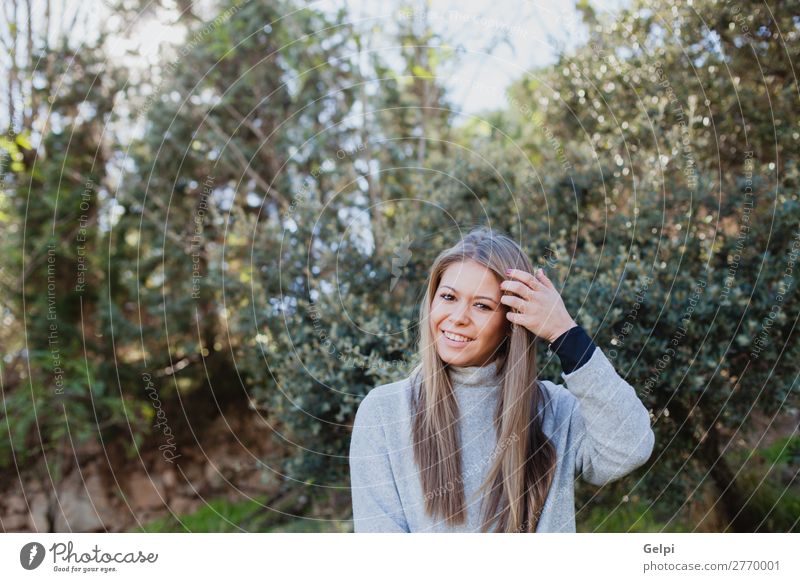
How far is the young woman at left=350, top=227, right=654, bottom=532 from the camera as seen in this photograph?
199 cm

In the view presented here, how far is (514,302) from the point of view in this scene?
1.94 meters

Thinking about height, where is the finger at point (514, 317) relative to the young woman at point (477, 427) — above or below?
above

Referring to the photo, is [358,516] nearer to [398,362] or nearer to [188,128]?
[398,362]

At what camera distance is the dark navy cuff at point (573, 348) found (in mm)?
1812

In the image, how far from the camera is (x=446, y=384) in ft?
6.81

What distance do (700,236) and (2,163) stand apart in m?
3.57

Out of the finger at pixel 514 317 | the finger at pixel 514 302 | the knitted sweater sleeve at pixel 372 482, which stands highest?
the finger at pixel 514 302

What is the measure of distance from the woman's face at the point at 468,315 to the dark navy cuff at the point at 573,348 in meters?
0.24

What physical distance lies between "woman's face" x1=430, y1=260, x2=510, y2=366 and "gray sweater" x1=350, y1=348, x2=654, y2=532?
0.20ft

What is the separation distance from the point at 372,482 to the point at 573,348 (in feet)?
2.16

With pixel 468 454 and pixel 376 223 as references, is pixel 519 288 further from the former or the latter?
pixel 376 223

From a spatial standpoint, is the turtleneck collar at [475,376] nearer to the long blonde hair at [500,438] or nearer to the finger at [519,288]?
the long blonde hair at [500,438]

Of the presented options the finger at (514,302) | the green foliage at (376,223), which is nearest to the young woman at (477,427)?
the finger at (514,302)
